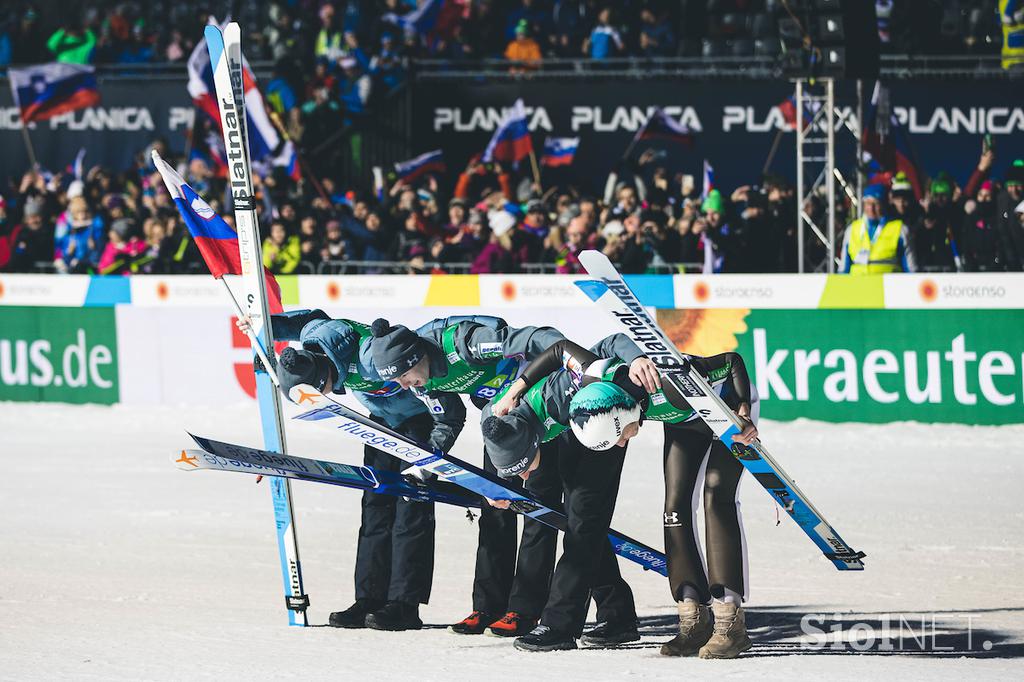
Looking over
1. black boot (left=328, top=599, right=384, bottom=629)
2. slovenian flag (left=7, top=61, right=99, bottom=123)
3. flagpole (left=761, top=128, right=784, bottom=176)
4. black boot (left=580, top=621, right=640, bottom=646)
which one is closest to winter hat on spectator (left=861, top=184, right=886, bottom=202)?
flagpole (left=761, top=128, right=784, bottom=176)

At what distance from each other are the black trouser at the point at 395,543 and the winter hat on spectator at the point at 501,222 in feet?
23.6

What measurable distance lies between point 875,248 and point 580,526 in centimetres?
723

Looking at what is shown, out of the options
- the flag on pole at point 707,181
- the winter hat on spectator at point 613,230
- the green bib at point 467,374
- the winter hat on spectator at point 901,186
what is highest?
the flag on pole at point 707,181

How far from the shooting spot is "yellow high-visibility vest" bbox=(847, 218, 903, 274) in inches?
515

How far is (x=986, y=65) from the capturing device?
1617 centimetres

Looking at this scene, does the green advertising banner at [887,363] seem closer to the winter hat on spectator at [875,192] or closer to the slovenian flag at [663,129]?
the winter hat on spectator at [875,192]

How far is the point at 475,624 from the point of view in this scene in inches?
286

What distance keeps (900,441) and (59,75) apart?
36.2 ft

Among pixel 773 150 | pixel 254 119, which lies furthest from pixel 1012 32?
pixel 254 119

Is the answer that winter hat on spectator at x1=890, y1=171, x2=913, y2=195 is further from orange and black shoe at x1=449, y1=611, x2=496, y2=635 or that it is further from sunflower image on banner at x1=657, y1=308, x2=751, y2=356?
orange and black shoe at x1=449, y1=611, x2=496, y2=635

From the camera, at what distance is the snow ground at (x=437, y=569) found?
664 cm

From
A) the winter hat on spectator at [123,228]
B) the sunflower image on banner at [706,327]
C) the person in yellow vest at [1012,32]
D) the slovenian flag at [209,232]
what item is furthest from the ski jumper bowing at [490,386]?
the person in yellow vest at [1012,32]

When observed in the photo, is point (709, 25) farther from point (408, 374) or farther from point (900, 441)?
point (408, 374)

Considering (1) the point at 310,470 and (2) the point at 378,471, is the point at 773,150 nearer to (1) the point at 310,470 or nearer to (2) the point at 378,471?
(2) the point at 378,471
